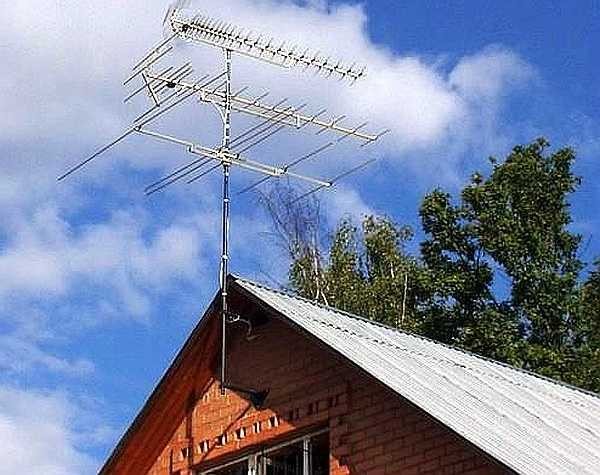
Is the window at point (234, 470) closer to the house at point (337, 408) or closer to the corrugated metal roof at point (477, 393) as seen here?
the house at point (337, 408)

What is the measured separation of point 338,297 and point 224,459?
71.5ft

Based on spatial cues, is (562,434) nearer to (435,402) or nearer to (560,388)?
(435,402)

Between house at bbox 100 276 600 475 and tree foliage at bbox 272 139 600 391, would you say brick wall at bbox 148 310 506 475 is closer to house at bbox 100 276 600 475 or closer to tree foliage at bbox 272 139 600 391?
house at bbox 100 276 600 475

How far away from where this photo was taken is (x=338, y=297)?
1519 inches

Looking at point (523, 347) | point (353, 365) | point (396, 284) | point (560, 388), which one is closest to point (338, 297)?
point (396, 284)

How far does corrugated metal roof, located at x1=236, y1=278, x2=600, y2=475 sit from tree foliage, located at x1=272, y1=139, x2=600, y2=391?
60.3 feet

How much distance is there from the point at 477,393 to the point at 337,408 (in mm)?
1366

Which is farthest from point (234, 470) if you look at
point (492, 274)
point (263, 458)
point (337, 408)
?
point (492, 274)

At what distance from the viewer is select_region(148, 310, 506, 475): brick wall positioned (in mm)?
14609

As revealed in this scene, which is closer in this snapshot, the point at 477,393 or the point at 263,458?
the point at 477,393

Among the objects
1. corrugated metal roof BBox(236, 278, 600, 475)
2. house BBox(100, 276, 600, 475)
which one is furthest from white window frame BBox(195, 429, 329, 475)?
corrugated metal roof BBox(236, 278, 600, 475)

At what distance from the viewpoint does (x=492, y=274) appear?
125 ft

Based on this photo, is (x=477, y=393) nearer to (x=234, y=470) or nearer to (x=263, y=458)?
(x=263, y=458)

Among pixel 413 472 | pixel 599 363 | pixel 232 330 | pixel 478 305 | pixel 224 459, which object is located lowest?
pixel 413 472
